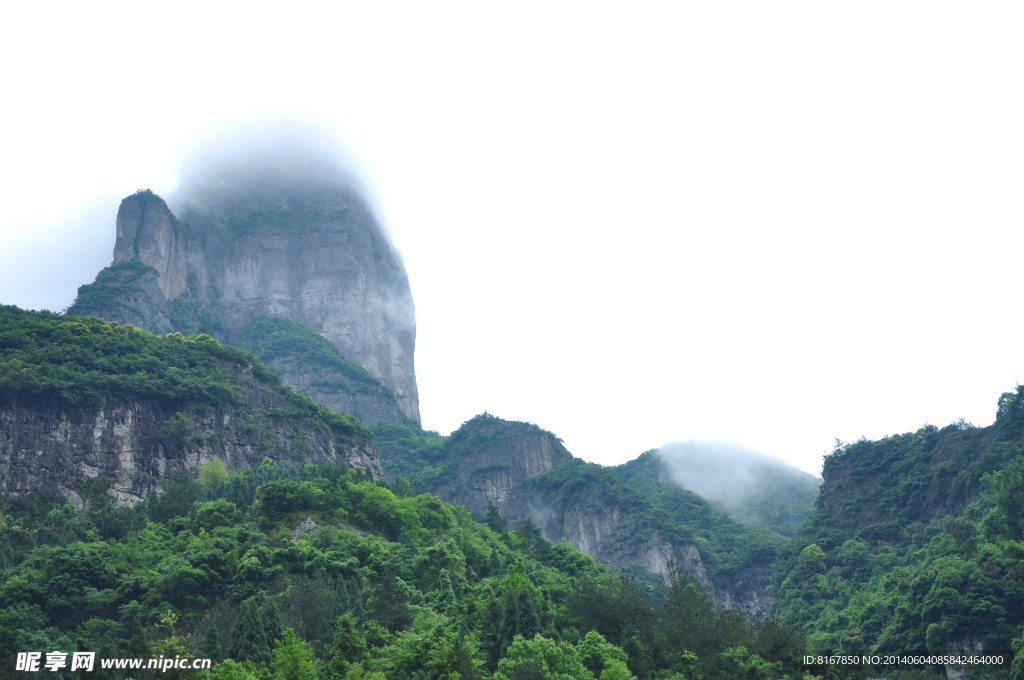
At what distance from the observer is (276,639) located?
126 ft

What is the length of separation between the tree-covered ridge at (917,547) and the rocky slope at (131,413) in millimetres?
40801

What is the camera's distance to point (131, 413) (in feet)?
245

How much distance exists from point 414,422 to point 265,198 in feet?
166

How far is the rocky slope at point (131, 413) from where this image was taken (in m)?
68.2

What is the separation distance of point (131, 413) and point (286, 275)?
82567 millimetres

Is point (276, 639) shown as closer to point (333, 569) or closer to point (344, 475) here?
point (333, 569)

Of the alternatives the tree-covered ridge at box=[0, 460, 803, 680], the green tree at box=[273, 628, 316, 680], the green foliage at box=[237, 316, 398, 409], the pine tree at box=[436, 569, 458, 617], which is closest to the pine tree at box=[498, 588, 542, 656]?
the tree-covered ridge at box=[0, 460, 803, 680]

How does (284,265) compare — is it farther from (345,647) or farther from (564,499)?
(345,647)

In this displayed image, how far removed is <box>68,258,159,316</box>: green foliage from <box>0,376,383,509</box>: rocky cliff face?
3504 centimetres

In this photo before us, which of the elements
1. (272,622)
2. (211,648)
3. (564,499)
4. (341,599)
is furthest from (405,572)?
(564,499)

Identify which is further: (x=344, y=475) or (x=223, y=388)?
(x=223, y=388)

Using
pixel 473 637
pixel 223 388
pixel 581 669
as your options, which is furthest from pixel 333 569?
pixel 223 388

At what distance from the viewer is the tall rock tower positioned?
5251 inches

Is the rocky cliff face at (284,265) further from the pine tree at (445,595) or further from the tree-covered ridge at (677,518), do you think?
the pine tree at (445,595)
